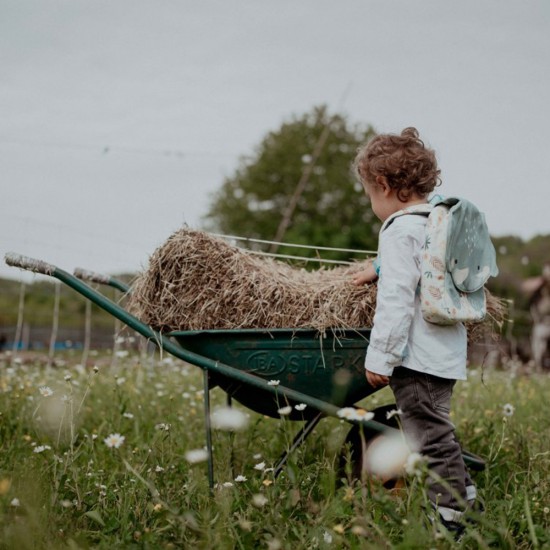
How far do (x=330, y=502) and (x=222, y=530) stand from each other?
1.27ft

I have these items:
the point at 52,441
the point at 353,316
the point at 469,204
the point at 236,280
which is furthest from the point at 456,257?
the point at 52,441

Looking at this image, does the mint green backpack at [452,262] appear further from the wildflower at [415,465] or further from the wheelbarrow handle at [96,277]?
the wheelbarrow handle at [96,277]

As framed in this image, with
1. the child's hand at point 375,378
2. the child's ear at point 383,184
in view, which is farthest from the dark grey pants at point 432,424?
the child's ear at point 383,184

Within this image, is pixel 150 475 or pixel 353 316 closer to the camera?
pixel 150 475

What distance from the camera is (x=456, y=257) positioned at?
2482 mm

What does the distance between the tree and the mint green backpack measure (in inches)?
799

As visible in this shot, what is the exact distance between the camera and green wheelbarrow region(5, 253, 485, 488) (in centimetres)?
274

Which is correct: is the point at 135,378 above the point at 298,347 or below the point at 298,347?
below

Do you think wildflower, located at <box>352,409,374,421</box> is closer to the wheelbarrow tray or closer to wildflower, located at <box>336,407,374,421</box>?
wildflower, located at <box>336,407,374,421</box>

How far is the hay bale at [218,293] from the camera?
9.29ft

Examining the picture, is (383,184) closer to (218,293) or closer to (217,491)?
(218,293)

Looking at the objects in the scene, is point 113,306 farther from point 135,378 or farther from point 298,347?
point 135,378

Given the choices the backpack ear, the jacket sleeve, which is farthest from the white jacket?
the backpack ear

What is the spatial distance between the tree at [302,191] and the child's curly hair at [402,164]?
20093 millimetres
